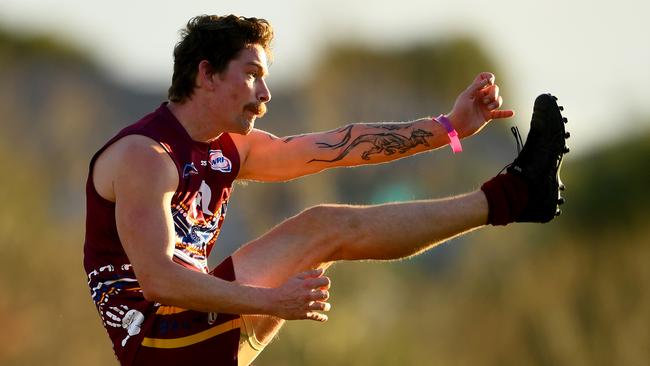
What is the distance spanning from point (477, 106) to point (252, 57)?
1.24 meters

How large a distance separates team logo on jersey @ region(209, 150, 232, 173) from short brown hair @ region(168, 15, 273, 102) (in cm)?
31

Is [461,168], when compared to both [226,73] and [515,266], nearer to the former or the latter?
[515,266]

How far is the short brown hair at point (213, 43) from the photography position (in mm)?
7746

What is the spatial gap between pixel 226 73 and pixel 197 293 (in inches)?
49.5

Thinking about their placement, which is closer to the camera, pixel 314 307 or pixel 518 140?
pixel 314 307

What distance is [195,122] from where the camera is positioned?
25.1 ft

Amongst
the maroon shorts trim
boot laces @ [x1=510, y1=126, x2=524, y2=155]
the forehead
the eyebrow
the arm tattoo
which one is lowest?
the maroon shorts trim

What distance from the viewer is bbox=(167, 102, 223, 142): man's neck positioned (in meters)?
7.62

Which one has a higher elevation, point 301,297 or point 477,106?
point 477,106

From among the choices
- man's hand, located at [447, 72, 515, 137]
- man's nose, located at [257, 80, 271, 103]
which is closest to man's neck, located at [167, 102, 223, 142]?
man's nose, located at [257, 80, 271, 103]

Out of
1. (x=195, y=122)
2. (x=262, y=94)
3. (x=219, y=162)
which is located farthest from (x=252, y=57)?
(x=219, y=162)

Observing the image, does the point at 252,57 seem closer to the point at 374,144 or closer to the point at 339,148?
the point at 339,148

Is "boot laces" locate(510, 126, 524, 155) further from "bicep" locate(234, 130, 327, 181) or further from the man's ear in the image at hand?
the man's ear

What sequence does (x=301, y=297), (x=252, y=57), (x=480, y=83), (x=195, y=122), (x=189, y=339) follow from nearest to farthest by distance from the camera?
(x=301, y=297) → (x=189, y=339) → (x=195, y=122) → (x=252, y=57) → (x=480, y=83)
